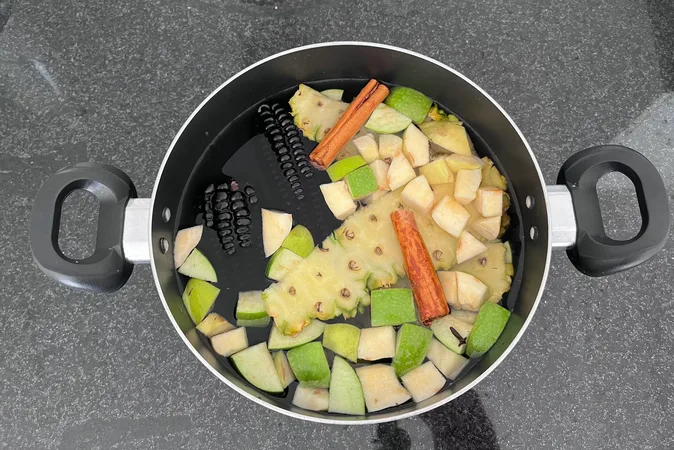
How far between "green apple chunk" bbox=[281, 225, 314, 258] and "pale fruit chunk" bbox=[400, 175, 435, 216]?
151 mm

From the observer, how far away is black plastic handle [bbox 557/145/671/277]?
58 cm

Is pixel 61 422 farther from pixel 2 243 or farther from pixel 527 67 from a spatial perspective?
pixel 527 67

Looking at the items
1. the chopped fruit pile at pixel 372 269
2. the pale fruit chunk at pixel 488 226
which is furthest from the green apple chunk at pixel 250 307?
the pale fruit chunk at pixel 488 226

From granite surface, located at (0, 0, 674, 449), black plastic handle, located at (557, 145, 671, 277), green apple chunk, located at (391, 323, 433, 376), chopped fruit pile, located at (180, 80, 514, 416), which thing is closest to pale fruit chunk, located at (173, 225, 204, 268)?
chopped fruit pile, located at (180, 80, 514, 416)

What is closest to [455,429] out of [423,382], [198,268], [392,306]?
[423,382]

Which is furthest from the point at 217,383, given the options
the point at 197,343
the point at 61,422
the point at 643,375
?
the point at 643,375

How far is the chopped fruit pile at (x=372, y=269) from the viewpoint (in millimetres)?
701

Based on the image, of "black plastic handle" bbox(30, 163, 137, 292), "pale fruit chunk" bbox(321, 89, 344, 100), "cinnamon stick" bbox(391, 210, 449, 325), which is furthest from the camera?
"pale fruit chunk" bbox(321, 89, 344, 100)

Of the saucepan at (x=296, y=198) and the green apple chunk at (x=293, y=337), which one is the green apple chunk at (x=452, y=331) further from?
the green apple chunk at (x=293, y=337)

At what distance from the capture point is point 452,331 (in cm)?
71

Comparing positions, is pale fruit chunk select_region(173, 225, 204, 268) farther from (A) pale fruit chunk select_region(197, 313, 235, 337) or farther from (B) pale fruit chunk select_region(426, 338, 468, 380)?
(B) pale fruit chunk select_region(426, 338, 468, 380)

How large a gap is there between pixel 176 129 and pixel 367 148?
329 millimetres

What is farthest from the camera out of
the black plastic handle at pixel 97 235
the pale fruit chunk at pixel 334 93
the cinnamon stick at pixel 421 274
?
the pale fruit chunk at pixel 334 93

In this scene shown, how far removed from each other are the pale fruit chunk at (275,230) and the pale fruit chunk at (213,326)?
0.36 ft
